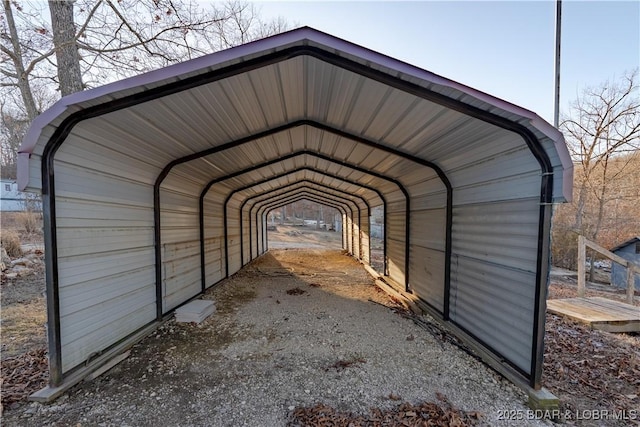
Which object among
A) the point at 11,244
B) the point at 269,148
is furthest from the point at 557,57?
the point at 11,244

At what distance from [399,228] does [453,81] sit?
16.9 ft

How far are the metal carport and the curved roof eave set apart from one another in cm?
1

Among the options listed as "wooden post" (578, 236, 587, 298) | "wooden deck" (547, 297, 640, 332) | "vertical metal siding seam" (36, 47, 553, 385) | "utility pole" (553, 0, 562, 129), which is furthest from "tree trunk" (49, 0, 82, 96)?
"wooden post" (578, 236, 587, 298)

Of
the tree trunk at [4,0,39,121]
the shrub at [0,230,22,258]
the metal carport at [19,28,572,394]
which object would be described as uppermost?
the tree trunk at [4,0,39,121]

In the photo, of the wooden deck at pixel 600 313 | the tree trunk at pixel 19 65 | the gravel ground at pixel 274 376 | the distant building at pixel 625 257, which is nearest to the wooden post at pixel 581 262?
the wooden deck at pixel 600 313

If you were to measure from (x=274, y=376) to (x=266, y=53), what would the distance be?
3.24 meters

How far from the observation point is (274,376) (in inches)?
122

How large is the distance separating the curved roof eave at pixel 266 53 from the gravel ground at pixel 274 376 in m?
2.04

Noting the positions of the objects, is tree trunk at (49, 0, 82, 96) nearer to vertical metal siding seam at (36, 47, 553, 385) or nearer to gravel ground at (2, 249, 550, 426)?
vertical metal siding seam at (36, 47, 553, 385)

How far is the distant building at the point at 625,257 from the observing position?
36.8ft

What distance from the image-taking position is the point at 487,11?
642 cm

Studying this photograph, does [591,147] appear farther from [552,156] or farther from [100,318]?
[100,318]

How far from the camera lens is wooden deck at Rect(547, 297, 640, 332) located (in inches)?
176

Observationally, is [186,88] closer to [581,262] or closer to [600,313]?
[600,313]
